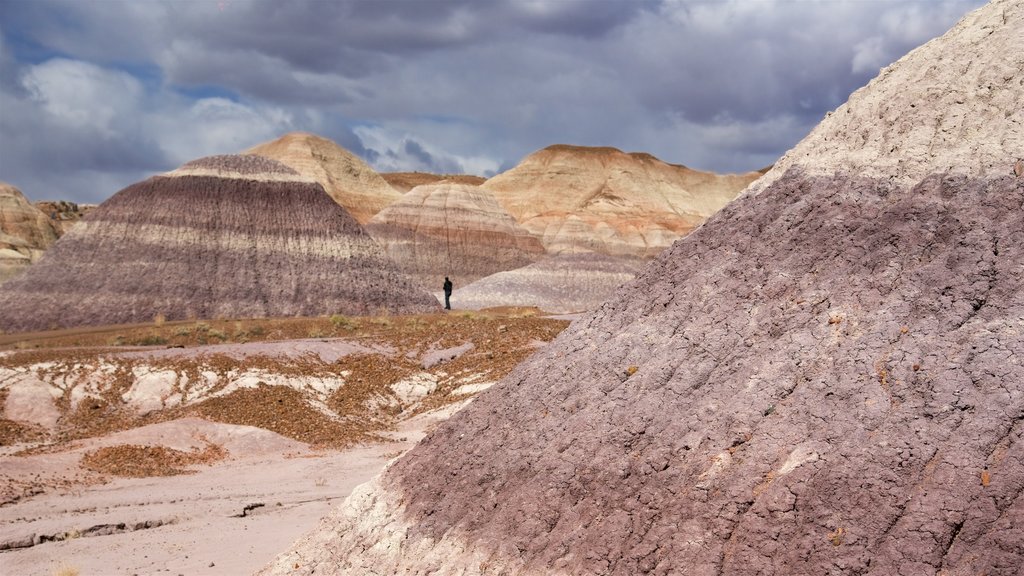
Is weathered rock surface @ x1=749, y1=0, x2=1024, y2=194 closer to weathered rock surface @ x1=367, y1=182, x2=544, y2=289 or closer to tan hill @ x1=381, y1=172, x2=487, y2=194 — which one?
weathered rock surface @ x1=367, y1=182, x2=544, y2=289

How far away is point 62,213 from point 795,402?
104027mm

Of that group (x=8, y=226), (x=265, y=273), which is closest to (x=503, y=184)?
(x=8, y=226)

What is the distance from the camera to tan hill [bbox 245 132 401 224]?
304 feet

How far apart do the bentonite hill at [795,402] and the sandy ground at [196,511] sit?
2.94m

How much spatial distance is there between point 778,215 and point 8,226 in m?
84.6

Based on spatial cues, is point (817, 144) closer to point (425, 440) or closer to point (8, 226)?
point (425, 440)

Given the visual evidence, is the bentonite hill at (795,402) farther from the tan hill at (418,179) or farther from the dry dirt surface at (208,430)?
the tan hill at (418,179)

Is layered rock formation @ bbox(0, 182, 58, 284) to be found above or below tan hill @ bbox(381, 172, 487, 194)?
below

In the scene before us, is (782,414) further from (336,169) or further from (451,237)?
(336,169)

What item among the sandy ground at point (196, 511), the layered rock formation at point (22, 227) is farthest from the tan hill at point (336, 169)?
the sandy ground at point (196, 511)

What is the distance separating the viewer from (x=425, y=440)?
7641mm

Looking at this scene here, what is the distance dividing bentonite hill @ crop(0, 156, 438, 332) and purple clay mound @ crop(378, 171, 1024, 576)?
95.3ft

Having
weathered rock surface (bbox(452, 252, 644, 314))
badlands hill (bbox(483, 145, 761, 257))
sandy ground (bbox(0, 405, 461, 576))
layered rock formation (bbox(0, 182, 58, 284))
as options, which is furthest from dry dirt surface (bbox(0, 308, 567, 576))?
badlands hill (bbox(483, 145, 761, 257))

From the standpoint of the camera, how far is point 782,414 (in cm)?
554
